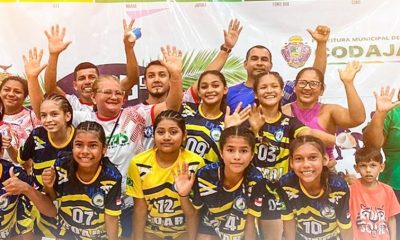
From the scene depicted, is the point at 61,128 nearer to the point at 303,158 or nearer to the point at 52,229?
the point at 52,229

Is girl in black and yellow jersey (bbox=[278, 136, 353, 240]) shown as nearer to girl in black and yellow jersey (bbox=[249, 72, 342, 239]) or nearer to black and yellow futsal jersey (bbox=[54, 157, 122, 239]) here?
girl in black and yellow jersey (bbox=[249, 72, 342, 239])

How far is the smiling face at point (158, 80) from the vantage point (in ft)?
6.74

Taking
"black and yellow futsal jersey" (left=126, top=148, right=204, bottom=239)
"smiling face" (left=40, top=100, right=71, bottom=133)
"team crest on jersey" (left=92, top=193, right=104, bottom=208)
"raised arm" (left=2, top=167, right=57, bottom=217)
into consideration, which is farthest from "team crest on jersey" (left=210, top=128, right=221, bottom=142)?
"raised arm" (left=2, top=167, right=57, bottom=217)

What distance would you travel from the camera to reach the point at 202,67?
2.08 m

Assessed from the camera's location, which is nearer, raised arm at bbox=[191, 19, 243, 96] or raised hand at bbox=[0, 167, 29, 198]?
raised hand at bbox=[0, 167, 29, 198]

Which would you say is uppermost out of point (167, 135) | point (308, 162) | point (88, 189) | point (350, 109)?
point (350, 109)

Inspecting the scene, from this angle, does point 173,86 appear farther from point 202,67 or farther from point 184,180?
point 184,180

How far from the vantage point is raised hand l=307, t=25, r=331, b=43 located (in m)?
2.08

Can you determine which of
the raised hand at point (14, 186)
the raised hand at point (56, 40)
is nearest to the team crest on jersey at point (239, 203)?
the raised hand at point (14, 186)

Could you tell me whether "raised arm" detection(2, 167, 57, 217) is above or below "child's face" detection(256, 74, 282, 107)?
below

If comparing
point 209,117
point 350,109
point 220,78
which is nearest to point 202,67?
point 220,78

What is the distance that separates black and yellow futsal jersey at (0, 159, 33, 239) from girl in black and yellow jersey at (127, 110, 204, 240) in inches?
18.1

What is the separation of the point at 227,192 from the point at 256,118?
349 millimetres

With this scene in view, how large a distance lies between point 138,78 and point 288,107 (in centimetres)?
68
